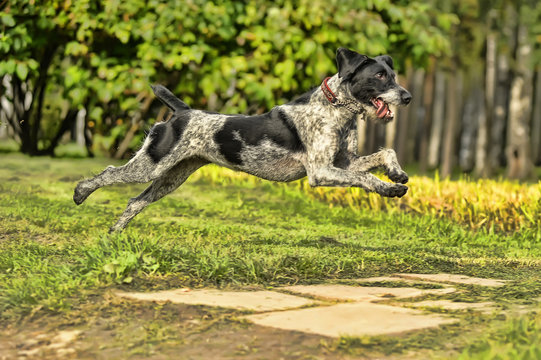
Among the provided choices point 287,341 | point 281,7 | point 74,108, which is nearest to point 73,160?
point 74,108

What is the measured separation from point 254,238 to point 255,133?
1.40 m

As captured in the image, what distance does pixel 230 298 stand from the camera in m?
4.19

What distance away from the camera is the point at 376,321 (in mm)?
3736

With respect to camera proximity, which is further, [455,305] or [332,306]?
[455,305]

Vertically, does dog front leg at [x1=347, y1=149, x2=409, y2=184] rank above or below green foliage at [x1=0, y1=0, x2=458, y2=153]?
below

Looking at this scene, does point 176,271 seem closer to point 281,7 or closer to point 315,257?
point 315,257

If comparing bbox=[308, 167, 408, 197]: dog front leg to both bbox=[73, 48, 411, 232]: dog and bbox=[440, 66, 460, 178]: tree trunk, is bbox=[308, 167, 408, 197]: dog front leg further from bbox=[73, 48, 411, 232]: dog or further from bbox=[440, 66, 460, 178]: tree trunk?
bbox=[440, 66, 460, 178]: tree trunk

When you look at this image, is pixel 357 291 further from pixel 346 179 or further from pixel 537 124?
pixel 537 124

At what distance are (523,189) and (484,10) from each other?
30.0 ft

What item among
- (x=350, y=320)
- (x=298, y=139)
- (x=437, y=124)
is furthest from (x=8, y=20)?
(x=437, y=124)

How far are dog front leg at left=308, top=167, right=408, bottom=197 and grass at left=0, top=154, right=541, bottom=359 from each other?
2.00ft

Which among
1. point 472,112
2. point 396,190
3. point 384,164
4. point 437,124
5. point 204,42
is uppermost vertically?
point 204,42

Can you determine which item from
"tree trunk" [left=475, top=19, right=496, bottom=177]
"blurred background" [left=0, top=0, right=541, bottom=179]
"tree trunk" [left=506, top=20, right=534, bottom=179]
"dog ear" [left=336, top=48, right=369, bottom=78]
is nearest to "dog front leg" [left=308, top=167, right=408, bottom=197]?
"dog ear" [left=336, top=48, right=369, bottom=78]

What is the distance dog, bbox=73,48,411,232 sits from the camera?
204 inches
